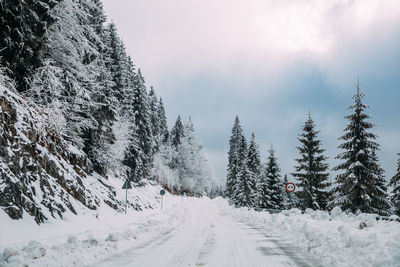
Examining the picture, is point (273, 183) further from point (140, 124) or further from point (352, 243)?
point (352, 243)

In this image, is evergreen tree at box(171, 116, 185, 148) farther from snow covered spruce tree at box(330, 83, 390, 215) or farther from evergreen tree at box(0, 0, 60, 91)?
evergreen tree at box(0, 0, 60, 91)

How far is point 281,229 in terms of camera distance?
13.2 meters

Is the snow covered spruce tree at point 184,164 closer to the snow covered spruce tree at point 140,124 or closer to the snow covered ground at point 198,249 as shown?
the snow covered spruce tree at point 140,124

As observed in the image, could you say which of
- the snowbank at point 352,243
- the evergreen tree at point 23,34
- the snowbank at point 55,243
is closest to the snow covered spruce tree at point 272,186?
the snowbank at point 352,243

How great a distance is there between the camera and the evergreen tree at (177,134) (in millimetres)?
66125

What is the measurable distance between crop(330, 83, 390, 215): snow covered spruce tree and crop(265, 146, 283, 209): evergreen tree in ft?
40.9

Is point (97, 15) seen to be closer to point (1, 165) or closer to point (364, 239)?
point (1, 165)

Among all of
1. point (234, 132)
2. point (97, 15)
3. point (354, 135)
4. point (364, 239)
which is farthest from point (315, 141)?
point (234, 132)

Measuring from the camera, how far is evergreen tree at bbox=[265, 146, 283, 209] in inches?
1326

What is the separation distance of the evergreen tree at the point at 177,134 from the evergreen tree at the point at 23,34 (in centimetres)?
5141

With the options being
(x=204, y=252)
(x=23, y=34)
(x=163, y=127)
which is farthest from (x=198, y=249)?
(x=163, y=127)

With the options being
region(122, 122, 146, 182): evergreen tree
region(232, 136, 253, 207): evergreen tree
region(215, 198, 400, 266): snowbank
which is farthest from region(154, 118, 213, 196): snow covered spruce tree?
region(215, 198, 400, 266): snowbank

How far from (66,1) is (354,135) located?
2118 cm

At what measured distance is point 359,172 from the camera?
2039cm
